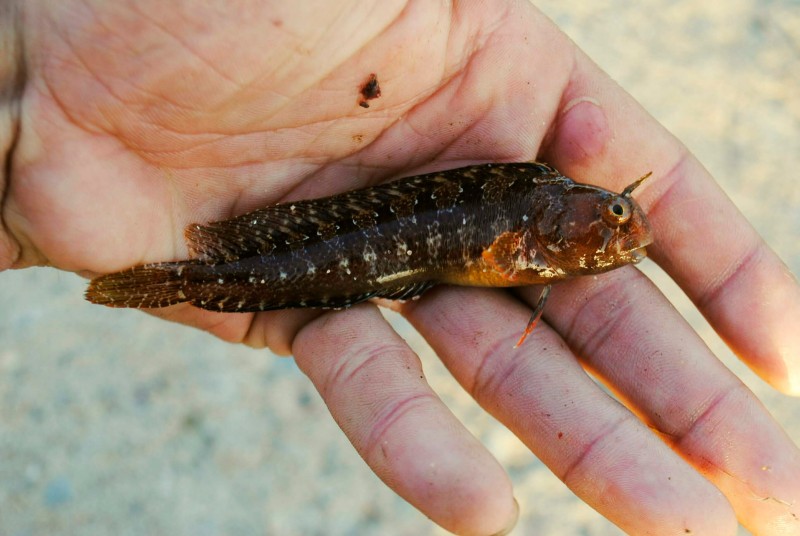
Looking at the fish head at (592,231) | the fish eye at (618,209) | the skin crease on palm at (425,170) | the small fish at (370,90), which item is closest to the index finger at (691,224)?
the skin crease on palm at (425,170)

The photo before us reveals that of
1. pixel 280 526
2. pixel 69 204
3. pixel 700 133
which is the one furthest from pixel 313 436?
pixel 700 133

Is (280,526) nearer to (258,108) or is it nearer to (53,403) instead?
(53,403)

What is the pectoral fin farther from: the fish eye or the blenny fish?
the fish eye

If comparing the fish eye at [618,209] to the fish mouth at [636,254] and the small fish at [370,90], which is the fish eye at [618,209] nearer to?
the fish mouth at [636,254]

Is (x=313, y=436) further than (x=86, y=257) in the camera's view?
Yes

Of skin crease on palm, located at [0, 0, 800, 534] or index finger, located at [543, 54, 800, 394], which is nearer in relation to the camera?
skin crease on palm, located at [0, 0, 800, 534]

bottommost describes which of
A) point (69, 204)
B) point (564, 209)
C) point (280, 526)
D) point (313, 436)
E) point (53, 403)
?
point (53, 403)

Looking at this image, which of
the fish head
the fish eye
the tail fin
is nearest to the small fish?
the fish head

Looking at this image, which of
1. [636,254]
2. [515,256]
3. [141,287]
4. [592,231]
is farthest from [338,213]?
[636,254]
